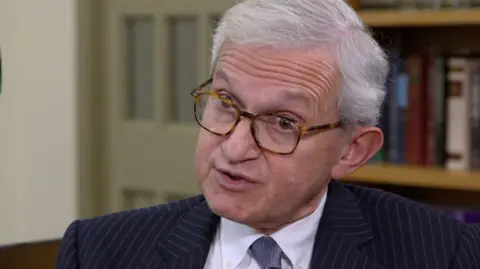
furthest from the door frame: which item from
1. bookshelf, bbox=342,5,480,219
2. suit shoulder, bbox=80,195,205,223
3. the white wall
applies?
suit shoulder, bbox=80,195,205,223

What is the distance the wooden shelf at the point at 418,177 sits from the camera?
7.22 feet

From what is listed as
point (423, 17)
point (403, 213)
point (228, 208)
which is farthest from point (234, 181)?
point (423, 17)

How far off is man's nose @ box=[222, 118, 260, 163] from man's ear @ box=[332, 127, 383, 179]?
18 centimetres

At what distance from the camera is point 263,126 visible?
→ 4.30ft

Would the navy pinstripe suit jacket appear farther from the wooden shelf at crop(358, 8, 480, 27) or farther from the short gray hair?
the wooden shelf at crop(358, 8, 480, 27)

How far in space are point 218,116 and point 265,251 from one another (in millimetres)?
239

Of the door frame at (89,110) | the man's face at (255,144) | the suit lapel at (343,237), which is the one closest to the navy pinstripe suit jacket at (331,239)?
the suit lapel at (343,237)

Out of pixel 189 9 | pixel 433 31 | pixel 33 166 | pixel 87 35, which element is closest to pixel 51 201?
pixel 33 166

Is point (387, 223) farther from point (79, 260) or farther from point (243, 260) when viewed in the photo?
point (79, 260)

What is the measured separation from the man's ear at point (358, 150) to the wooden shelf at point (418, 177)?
820 mm

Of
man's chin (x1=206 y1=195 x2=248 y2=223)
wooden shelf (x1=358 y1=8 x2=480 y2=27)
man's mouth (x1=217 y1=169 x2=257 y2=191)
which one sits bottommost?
man's chin (x1=206 y1=195 x2=248 y2=223)

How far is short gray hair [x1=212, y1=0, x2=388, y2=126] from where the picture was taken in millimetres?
1296

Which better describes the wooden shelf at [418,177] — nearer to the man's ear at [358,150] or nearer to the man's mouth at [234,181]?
the man's ear at [358,150]

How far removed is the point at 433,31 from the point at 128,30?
3.56 feet
